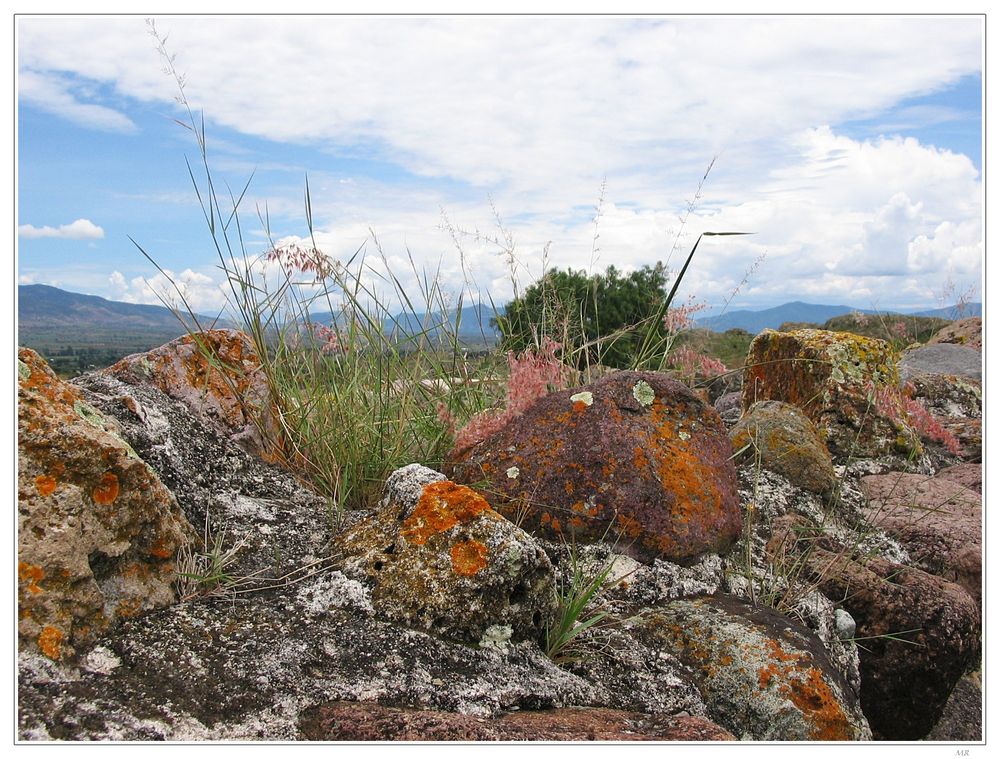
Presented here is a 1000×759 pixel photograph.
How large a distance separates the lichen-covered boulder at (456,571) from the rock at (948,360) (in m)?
6.62

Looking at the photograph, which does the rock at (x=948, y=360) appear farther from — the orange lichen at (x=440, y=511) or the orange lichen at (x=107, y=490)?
the orange lichen at (x=107, y=490)

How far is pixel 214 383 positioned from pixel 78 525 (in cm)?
171

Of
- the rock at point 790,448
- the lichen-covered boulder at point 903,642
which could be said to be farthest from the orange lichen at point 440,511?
the rock at point 790,448

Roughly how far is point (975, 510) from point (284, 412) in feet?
13.7

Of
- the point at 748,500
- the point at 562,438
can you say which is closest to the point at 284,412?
the point at 562,438

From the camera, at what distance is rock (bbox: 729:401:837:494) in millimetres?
4684

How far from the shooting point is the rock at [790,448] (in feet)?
15.4

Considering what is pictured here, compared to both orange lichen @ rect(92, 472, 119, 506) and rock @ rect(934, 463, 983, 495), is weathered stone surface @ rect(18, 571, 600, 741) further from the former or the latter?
rock @ rect(934, 463, 983, 495)

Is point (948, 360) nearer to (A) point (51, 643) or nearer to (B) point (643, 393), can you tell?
(B) point (643, 393)

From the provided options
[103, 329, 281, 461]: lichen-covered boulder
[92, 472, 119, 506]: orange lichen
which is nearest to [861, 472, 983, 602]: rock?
[103, 329, 281, 461]: lichen-covered boulder

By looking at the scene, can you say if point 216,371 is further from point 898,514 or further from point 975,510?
point 975,510

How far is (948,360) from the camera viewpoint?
8.26 m

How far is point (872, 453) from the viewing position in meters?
5.43

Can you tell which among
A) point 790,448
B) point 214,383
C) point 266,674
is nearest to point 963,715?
point 790,448
